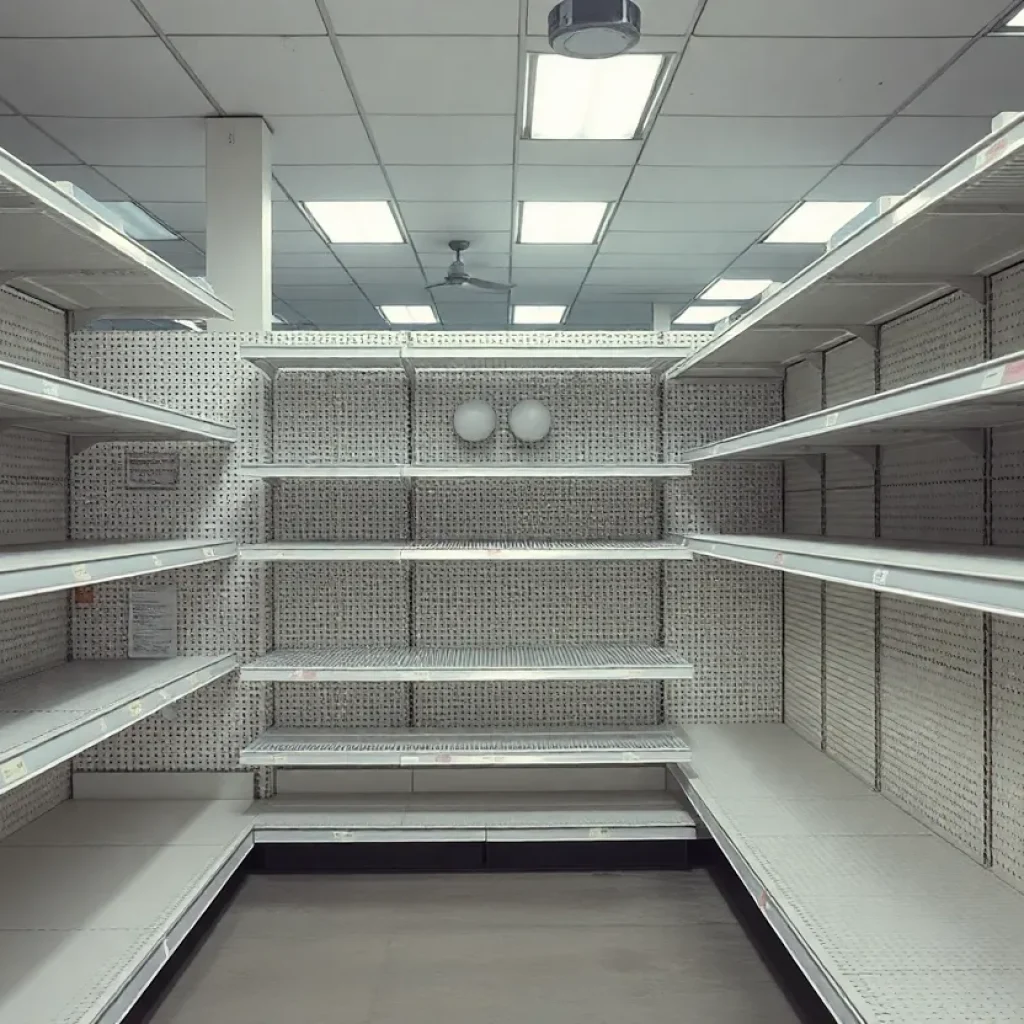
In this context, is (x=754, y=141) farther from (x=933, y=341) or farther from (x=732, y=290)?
(x=732, y=290)

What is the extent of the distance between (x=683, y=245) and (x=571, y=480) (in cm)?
355

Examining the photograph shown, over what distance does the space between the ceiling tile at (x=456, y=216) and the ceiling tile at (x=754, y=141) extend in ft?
4.36

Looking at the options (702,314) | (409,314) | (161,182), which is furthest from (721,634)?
(409,314)

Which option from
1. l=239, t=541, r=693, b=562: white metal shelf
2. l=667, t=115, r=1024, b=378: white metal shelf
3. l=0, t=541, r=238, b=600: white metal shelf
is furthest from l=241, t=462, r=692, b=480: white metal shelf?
l=667, t=115, r=1024, b=378: white metal shelf

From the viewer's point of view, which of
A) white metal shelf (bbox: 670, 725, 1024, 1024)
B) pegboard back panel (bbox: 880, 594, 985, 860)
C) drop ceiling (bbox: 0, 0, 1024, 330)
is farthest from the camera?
drop ceiling (bbox: 0, 0, 1024, 330)

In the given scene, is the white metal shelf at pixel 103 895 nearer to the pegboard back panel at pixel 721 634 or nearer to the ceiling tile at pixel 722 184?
the pegboard back panel at pixel 721 634

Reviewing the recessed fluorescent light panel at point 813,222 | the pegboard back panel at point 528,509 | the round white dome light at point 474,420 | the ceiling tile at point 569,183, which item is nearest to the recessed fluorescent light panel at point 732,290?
the recessed fluorescent light panel at point 813,222

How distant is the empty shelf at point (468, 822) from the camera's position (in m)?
3.70

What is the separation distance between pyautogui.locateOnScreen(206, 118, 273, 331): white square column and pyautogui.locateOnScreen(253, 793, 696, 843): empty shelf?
233 cm

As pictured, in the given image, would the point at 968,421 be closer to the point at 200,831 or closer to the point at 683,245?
the point at 200,831

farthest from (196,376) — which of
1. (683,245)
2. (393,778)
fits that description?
(683,245)

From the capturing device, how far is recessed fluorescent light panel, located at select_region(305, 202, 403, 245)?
599 cm

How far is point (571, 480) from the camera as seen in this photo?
4.17m

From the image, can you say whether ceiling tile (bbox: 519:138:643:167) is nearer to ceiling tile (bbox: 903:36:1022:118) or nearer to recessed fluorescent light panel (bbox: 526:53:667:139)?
recessed fluorescent light panel (bbox: 526:53:667:139)
